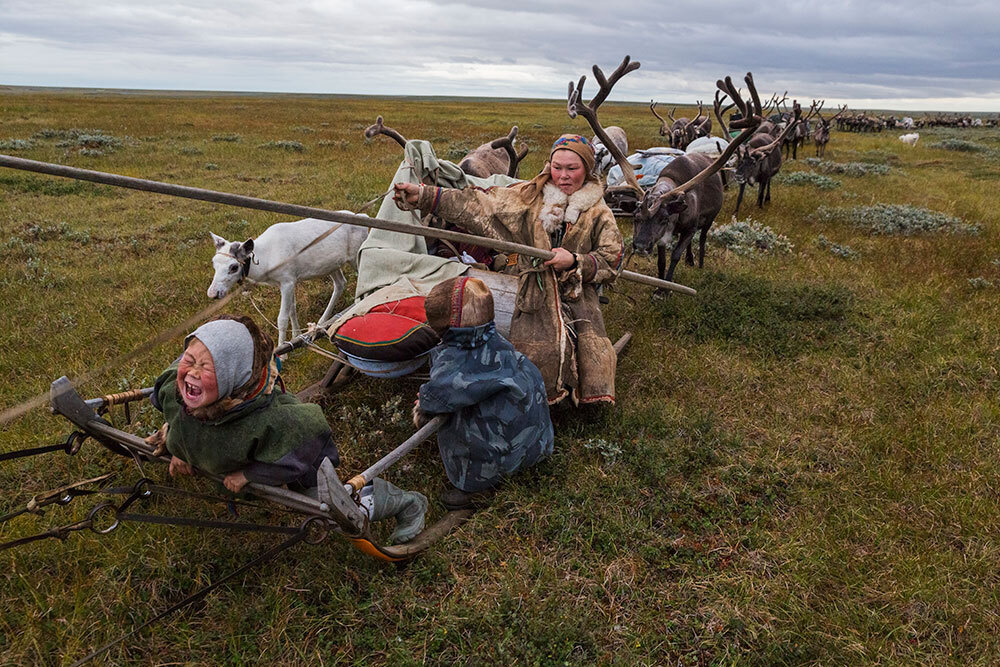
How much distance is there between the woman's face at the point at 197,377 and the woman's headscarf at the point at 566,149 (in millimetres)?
2803

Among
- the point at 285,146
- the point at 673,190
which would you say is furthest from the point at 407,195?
the point at 285,146

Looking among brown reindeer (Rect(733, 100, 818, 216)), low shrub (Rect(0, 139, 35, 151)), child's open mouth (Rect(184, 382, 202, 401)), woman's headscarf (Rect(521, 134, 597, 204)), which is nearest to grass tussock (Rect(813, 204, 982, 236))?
brown reindeer (Rect(733, 100, 818, 216))

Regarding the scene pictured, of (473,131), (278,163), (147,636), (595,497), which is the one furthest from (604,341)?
(473,131)

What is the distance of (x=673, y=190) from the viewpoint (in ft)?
23.1

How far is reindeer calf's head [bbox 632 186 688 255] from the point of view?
7090 mm

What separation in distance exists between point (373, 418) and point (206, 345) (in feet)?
7.39

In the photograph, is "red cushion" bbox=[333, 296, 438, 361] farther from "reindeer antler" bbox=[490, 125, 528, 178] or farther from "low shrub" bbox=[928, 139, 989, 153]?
"low shrub" bbox=[928, 139, 989, 153]

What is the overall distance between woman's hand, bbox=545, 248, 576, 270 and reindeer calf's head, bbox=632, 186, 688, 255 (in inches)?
119

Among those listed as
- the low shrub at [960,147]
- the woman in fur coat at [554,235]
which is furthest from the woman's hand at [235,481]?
the low shrub at [960,147]

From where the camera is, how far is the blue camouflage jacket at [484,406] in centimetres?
363

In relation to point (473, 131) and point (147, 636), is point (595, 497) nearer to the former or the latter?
point (147, 636)

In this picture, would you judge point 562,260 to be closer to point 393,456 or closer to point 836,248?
point 393,456

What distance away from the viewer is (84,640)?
2.97 m

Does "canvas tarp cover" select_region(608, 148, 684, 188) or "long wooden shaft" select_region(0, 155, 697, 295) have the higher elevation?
"canvas tarp cover" select_region(608, 148, 684, 188)
